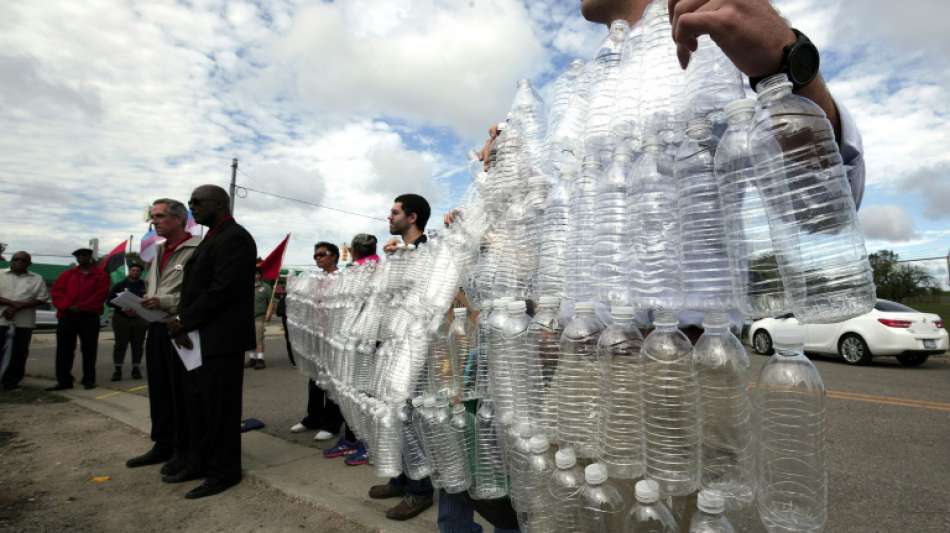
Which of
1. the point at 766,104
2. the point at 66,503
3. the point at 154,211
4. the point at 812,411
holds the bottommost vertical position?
the point at 66,503

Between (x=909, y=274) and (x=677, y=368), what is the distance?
17854 mm

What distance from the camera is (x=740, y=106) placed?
958 millimetres

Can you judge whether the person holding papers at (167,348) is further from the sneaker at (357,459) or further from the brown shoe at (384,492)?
the brown shoe at (384,492)

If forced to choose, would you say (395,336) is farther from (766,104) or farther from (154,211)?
(154,211)

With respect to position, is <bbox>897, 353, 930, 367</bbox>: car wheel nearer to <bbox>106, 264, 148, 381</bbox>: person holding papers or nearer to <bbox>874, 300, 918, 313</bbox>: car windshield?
<bbox>874, 300, 918, 313</bbox>: car windshield

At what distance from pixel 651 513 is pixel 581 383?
33 cm

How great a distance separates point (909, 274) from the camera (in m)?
14.0

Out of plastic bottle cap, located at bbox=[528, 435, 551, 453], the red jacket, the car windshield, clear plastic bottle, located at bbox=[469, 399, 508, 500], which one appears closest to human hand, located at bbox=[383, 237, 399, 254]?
clear plastic bottle, located at bbox=[469, 399, 508, 500]

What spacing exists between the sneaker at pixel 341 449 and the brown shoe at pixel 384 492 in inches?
34.3

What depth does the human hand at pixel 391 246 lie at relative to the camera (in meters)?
2.98

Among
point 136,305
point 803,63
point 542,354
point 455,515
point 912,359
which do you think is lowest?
point 455,515

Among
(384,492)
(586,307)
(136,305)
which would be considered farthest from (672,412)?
(136,305)

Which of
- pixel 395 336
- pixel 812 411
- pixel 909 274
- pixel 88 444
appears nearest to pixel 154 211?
pixel 88 444

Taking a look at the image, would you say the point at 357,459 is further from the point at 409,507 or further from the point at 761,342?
the point at 761,342
